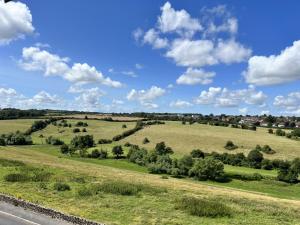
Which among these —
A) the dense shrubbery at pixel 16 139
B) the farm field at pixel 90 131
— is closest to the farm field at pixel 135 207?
the dense shrubbery at pixel 16 139

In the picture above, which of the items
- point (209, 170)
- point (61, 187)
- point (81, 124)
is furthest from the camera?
point (81, 124)

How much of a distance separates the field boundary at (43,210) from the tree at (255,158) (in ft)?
300

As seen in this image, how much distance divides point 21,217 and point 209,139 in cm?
12692

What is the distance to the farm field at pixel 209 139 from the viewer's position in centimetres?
13210

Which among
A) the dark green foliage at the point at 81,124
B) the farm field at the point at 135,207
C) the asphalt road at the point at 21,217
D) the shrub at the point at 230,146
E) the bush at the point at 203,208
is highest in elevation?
the dark green foliage at the point at 81,124

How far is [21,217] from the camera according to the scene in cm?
2678

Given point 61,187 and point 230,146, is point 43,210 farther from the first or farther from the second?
point 230,146

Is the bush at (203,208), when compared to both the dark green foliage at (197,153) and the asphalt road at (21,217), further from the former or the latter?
the dark green foliage at (197,153)

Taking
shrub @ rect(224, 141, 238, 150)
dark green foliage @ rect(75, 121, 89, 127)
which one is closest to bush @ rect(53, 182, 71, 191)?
shrub @ rect(224, 141, 238, 150)

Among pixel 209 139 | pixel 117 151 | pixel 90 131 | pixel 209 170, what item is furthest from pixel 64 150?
pixel 209 170

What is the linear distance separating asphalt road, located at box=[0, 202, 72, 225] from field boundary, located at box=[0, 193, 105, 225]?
334mm

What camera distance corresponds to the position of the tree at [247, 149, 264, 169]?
114 m

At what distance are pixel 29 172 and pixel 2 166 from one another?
19.5 feet

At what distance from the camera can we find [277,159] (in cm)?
11494
